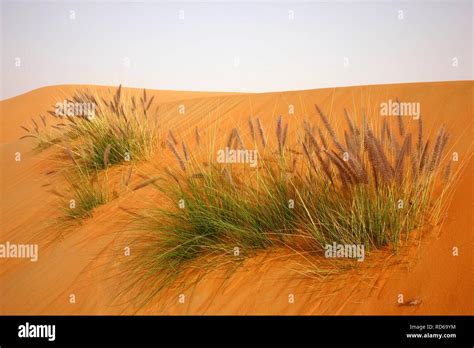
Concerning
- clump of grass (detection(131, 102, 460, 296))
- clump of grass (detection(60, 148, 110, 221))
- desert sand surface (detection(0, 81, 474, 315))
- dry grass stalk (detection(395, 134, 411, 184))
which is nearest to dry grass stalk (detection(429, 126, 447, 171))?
clump of grass (detection(131, 102, 460, 296))

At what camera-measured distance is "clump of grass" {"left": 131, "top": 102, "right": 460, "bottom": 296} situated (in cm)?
223

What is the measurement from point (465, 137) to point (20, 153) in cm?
813

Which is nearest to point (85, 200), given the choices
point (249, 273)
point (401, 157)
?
point (249, 273)

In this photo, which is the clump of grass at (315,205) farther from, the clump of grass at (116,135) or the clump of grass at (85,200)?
the clump of grass at (116,135)

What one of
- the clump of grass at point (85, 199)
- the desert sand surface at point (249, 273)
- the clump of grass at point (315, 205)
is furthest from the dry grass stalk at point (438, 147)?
the clump of grass at point (85, 199)

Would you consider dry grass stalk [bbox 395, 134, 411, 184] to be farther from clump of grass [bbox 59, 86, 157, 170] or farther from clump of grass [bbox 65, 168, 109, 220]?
clump of grass [bbox 59, 86, 157, 170]

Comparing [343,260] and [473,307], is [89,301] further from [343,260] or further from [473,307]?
[473,307]

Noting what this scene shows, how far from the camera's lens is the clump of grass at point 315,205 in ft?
7.33

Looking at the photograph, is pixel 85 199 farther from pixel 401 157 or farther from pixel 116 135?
pixel 401 157

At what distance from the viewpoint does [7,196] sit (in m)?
5.72

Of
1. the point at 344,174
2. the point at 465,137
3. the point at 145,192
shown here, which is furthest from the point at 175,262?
the point at 465,137

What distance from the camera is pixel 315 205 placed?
8.16ft

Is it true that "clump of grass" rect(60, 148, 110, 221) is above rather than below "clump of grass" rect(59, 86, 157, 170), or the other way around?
below

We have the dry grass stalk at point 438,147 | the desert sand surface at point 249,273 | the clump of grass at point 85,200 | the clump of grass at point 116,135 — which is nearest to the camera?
the desert sand surface at point 249,273
